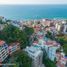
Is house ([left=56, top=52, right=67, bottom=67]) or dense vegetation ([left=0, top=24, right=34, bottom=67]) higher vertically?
dense vegetation ([left=0, top=24, right=34, bottom=67])

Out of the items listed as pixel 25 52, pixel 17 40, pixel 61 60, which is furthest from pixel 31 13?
pixel 25 52

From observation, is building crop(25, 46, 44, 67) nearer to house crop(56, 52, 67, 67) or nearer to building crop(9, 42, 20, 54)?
building crop(9, 42, 20, 54)

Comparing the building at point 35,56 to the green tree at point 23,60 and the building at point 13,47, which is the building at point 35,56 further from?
the building at point 13,47

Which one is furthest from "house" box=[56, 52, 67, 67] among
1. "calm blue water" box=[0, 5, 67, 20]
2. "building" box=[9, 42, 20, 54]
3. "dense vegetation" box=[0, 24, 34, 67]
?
"calm blue water" box=[0, 5, 67, 20]

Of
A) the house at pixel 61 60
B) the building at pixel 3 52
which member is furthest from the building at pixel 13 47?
the house at pixel 61 60

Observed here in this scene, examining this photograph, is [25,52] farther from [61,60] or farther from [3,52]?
[61,60]

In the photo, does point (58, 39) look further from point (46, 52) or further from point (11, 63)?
point (11, 63)

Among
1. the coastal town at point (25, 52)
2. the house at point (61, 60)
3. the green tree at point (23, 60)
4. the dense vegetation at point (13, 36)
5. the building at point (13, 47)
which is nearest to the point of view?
the green tree at point (23, 60)

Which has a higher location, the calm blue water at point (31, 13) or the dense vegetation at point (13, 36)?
the dense vegetation at point (13, 36)

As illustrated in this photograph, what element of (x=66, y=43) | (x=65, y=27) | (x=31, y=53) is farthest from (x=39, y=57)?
(x=65, y=27)

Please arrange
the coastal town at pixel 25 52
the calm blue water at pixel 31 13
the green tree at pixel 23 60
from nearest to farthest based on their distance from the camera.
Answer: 1. the green tree at pixel 23 60
2. the coastal town at pixel 25 52
3. the calm blue water at pixel 31 13

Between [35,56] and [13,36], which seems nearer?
[35,56]
